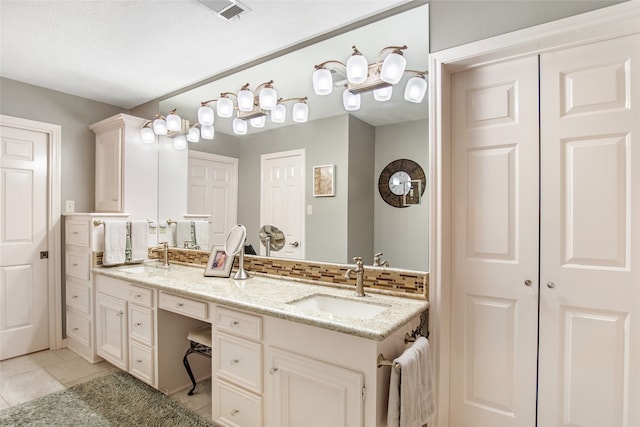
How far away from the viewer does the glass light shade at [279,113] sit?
2322mm

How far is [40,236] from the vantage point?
303 cm

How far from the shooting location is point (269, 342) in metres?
1.59

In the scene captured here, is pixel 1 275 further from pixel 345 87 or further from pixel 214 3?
pixel 345 87

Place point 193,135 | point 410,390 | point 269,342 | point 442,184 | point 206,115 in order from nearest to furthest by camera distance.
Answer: point 410,390
point 269,342
point 442,184
point 206,115
point 193,135

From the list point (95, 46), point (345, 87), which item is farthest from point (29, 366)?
point (345, 87)

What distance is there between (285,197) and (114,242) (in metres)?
1.62

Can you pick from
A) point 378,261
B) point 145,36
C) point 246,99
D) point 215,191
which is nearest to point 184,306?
point 215,191

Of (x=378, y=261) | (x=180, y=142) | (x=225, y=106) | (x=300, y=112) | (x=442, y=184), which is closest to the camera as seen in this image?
(x=442, y=184)

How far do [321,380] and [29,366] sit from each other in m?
2.79

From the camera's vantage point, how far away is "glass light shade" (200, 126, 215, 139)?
9.14ft

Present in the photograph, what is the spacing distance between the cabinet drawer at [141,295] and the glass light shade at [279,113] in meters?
1.45

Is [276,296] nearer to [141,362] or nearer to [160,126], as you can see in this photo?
[141,362]

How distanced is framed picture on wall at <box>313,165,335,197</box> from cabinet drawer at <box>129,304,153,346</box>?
1387 mm

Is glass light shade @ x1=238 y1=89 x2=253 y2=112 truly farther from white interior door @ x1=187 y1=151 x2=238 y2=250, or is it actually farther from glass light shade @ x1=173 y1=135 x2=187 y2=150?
glass light shade @ x1=173 y1=135 x2=187 y2=150
